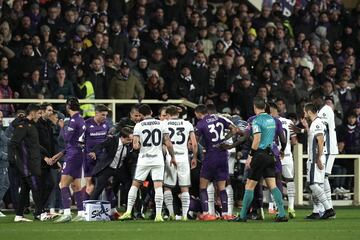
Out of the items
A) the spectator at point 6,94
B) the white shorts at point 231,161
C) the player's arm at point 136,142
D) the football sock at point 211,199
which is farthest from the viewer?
the spectator at point 6,94

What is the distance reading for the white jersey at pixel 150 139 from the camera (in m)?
20.2

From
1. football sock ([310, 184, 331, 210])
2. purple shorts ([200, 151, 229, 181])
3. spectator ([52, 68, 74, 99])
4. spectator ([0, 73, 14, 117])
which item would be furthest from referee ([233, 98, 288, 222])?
spectator ([0, 73, 14, 117])

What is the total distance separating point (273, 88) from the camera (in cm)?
2812

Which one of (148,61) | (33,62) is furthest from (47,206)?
(148,61)

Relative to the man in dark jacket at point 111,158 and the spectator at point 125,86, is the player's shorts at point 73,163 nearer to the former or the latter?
the man in dark jacket at point 111,158

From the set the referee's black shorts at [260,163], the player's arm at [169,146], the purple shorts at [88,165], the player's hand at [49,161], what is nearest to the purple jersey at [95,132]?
the purple shorts at [88,165]

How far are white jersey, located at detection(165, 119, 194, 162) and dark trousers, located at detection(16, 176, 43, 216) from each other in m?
2.61

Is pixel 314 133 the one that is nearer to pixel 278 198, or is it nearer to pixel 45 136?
pixel 278 198

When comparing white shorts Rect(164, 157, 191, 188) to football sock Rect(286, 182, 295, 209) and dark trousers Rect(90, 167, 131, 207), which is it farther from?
football sock Rect(286, 182, 295, 209)

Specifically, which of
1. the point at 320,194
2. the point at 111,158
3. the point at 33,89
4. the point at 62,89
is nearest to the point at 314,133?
the point at 320,194

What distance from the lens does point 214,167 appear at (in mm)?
20719

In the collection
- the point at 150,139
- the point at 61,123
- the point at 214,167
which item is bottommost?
the point at 214,167

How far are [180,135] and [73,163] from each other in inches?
79.6

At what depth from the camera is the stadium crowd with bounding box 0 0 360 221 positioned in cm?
2556
